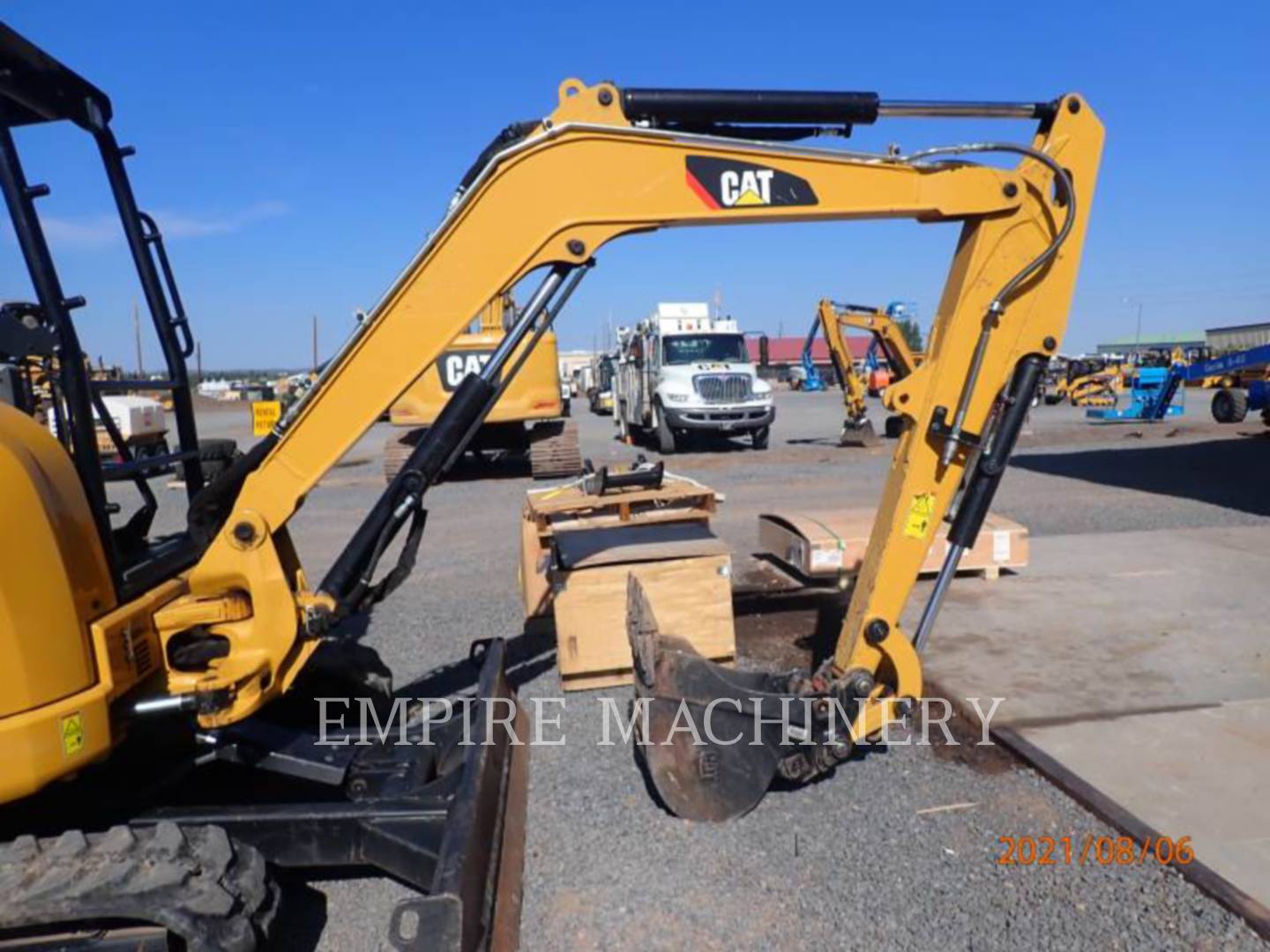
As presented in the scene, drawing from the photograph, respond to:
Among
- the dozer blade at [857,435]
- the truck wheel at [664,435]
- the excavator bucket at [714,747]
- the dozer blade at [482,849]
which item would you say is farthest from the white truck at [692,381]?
the excavator bucket at [714,747]

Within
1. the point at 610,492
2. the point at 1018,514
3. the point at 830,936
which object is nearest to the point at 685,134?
the point at 830,936

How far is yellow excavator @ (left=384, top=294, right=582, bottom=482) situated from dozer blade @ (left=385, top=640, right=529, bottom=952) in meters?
9.03

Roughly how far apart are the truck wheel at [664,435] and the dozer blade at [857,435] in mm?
3605

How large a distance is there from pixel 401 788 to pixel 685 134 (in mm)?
2569

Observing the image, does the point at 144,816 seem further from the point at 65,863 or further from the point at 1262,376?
the point at 1262,376

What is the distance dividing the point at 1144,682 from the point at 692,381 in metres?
13.1

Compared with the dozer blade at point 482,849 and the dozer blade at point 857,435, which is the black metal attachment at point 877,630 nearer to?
the dozer blade at point 482,849

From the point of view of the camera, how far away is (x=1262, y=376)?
2108 cm

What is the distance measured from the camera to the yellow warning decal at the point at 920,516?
11.4 feet

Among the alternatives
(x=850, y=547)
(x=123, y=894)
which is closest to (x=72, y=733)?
(x=123, y=894)

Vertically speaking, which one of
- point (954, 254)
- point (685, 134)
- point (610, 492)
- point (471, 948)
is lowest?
point (471, 948)

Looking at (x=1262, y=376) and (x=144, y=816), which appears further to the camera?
(x=1262, y=376)

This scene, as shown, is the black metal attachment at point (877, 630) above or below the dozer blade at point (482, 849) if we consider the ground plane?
above

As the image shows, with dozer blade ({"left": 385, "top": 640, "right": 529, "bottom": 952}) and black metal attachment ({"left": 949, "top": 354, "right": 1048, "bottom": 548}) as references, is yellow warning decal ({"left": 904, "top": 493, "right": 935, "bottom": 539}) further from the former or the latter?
dozer blade ({"left": 385, "top": 640, "right": 529, "bottom": 952})
